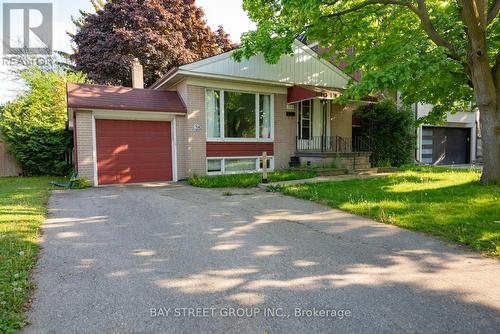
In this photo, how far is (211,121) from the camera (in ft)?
41.2

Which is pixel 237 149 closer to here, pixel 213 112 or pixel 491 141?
pixel 213 112

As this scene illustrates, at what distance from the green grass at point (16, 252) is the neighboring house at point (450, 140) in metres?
18.0

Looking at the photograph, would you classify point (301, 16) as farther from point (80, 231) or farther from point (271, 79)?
point (80, 231)

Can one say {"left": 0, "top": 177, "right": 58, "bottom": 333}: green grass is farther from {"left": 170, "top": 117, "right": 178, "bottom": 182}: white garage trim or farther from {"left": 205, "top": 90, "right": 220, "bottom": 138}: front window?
{"left": 205, "top": 90, "right": 220, "bottom": 138}: front window

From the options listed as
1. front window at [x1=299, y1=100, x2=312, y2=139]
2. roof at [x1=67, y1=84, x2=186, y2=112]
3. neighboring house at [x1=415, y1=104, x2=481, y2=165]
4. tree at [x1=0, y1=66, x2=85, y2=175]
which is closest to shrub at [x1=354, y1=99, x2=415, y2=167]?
front window at [x1=299, y1=100, x2=312, y2=139]

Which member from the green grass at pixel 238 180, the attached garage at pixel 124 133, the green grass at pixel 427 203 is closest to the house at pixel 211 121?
the attached garage at pixel 124 133

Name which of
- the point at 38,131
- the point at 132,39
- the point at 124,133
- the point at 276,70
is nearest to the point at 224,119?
the point at 276,70

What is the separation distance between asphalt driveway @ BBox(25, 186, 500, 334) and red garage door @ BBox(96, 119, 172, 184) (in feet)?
17.4

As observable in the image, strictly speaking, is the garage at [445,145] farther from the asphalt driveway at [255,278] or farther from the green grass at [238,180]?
the asphalt driveway at [255,278]

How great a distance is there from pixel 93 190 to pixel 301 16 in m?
8.02

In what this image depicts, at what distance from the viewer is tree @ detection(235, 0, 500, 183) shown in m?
7.56

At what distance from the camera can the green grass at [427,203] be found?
197 inches

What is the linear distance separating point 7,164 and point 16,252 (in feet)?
46.6

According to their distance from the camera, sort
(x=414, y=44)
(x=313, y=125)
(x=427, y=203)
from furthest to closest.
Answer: (x=313, y=125) → (x=414, y=44) → (x=427, y=203)
